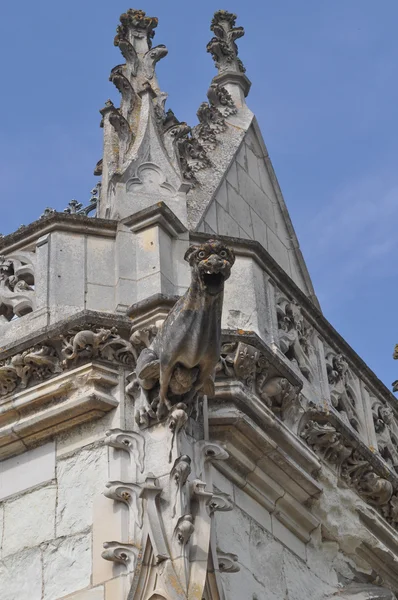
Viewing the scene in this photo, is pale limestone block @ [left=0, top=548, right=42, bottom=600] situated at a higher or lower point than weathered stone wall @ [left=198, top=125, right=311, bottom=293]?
lower

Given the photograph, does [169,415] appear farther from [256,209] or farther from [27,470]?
[256,209]

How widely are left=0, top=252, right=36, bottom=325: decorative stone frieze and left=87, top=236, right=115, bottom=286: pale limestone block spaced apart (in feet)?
1.15

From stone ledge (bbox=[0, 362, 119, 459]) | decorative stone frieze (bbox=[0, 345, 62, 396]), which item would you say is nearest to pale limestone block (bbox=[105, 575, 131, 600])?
stone ledge (bbox=[0, 362, 119, 459])

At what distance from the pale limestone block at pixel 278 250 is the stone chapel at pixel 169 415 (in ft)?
3.70

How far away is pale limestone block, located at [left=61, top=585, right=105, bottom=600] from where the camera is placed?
7.49m

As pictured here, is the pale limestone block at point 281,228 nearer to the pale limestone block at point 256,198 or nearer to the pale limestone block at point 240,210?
the pale limestone block at point 256,198

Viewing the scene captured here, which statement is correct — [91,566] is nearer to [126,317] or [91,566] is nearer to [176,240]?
[126,317]

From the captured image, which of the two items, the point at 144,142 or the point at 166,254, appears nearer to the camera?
the point at 166,254

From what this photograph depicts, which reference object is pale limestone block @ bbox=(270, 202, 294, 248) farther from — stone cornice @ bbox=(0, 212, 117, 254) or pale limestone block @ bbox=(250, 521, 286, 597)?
pale limestone block @ bbox=(250, 521, 286, 597)

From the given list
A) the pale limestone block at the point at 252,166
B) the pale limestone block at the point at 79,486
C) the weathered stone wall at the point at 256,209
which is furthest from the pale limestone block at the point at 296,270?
the pale limestone block at the point at 79,486

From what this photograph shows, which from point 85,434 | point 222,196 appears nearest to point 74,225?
point 85,434

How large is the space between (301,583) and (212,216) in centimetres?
293

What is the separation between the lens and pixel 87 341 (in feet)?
27.2

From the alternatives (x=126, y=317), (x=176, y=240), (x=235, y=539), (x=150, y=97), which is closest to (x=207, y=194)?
(x=150, y=97)
